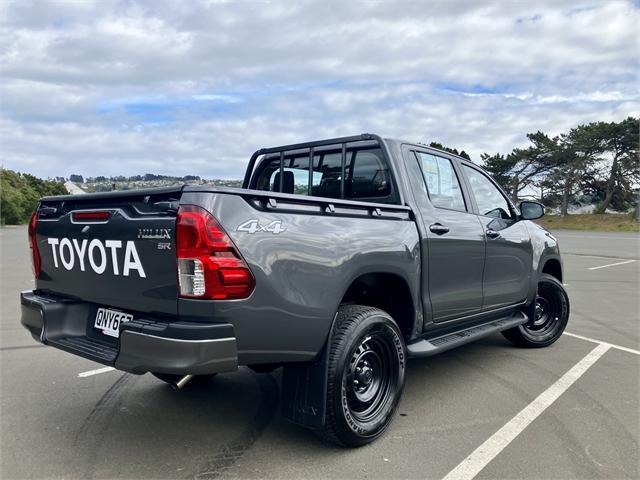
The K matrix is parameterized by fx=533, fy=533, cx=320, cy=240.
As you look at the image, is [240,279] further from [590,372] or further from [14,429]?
[590,372]

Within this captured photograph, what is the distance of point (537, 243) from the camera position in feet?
18.3

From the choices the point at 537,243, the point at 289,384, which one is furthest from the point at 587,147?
the point at 289,384

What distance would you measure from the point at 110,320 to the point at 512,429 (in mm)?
2686

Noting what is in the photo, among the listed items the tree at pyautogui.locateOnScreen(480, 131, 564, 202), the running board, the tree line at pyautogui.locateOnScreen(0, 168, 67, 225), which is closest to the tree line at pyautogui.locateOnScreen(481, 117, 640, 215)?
the tree at pyautogui.locateOnScreen(480, 131, 564, 202)

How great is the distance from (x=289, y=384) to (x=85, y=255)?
Result: 147cm

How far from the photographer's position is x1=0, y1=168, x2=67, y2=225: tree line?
36.2m

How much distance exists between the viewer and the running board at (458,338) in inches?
153

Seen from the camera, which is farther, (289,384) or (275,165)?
(275,165)

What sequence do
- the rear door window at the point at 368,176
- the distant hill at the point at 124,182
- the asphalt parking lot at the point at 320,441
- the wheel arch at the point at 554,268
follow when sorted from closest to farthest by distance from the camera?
the asphalt parking lot at the point at 320,441, the distant hill at the point at 124,182, the rear door window at the point at 368,176, the wheel arch at the point at 554,268

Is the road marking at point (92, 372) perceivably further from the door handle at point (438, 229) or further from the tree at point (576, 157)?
the tree at point (576, 157)

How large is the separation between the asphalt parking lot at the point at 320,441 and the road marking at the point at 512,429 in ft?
0.03

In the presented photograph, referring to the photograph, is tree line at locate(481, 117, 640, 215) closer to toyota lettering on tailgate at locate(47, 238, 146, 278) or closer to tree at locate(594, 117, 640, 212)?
tree at locate(594, 117, 640, 212)

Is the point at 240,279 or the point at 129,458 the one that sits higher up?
the point at 240,279

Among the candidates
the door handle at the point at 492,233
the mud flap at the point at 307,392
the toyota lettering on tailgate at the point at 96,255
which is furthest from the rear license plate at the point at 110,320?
the door handle at the point at 492,233
